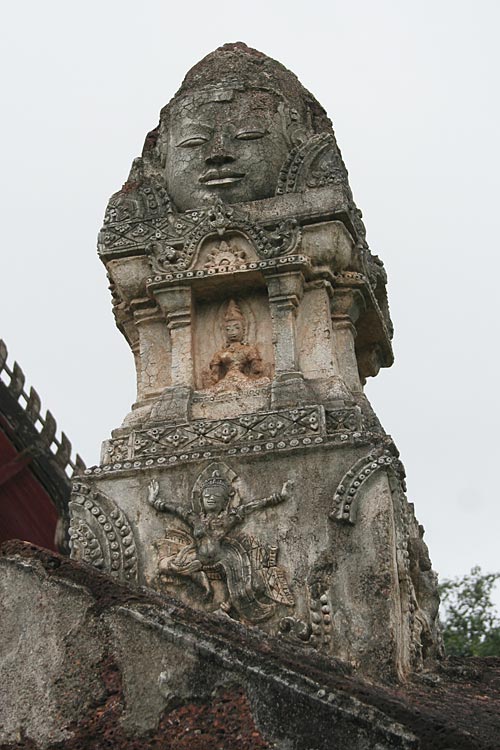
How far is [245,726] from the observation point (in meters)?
6.70

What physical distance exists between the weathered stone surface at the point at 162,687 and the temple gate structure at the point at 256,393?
3.25 ft

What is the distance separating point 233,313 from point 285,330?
0.54 meters

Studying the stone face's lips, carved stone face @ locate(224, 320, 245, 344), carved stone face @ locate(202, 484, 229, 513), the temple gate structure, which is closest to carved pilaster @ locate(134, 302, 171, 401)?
the temple gate structure

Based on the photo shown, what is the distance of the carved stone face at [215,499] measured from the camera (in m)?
9.20

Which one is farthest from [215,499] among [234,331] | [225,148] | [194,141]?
[194,141]

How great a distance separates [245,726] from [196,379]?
4.02 metres

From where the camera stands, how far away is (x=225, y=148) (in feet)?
35.6

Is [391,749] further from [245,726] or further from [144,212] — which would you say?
[144,212]

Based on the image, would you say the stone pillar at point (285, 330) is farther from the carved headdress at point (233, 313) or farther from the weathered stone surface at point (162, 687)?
the weathered stone surface at point (162, 687)

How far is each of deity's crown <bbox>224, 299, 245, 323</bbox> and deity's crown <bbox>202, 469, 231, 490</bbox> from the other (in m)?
1.55

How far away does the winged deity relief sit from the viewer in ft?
29.1

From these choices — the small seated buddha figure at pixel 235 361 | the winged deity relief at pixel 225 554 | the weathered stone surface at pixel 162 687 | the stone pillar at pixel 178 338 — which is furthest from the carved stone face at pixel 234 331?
the weathered stone surface at pixel 162 687

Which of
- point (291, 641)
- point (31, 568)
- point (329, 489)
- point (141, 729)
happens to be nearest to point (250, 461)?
point (329, 489)

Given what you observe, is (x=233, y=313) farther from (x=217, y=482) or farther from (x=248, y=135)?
(x=217, y=482)
